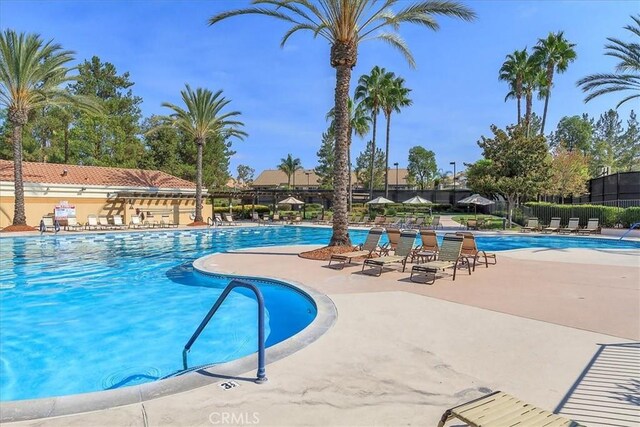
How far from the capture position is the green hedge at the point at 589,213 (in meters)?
24.2

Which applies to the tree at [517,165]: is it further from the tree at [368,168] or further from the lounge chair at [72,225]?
the tree at [368,168]

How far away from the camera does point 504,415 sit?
268 cm

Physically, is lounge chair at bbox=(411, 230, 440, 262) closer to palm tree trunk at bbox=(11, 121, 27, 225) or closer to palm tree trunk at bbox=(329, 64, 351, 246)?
palm tree trunk at bbox=(329, 64, 351, 246)

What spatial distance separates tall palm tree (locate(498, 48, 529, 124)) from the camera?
37531mm

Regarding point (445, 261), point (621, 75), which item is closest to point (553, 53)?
point (621, 75)

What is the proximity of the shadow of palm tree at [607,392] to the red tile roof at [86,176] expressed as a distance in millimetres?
32761

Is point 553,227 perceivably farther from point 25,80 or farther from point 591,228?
point 25,80

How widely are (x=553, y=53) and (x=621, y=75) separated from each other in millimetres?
17809

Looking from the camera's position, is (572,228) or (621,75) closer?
(621,75)

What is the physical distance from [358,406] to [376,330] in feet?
7.40

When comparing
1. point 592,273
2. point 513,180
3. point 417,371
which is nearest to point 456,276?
point 592,273

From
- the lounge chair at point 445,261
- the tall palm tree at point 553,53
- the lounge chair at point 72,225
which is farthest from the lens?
the tall palm tree at point 553,53

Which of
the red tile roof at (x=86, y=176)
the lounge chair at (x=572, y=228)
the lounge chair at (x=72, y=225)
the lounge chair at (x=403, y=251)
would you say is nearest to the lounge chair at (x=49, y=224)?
the lounge chair at (x=72, y=225)

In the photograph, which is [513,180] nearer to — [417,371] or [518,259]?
[518,259]
